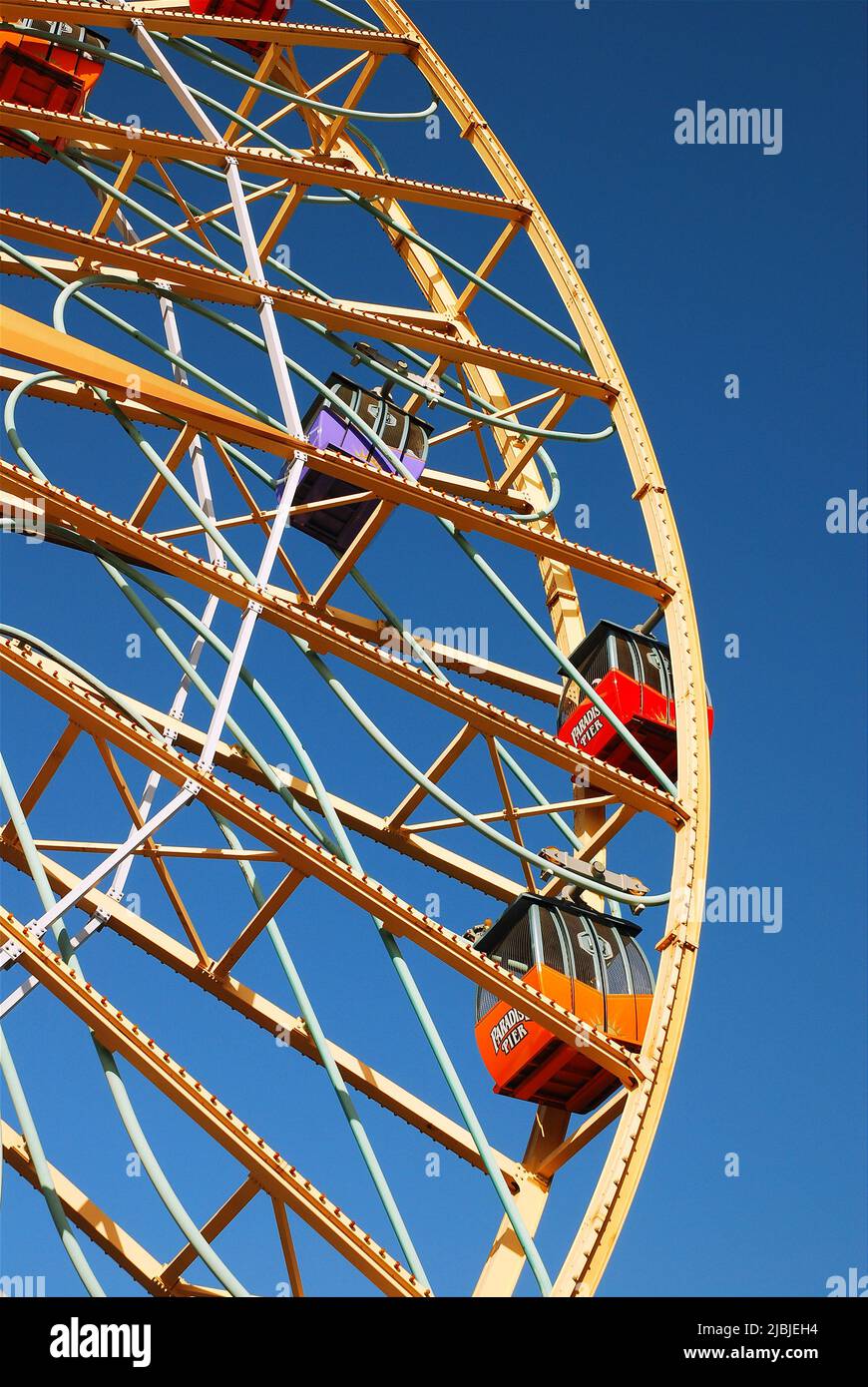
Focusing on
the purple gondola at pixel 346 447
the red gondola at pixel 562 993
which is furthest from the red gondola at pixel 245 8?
the red gondola at pixel 562 993

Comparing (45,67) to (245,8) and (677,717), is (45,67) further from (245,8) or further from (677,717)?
(677,717)

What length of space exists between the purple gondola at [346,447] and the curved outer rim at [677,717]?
6.87 ft

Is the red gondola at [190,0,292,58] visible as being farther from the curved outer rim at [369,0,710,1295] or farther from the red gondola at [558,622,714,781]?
the red gondola at [558,622,714,781]

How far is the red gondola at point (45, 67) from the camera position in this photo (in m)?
16.9

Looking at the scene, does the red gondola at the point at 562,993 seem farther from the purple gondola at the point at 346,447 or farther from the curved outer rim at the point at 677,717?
the purple gondola at the point at 346,447

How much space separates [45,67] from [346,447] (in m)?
5.50

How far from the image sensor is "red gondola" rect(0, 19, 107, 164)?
16906 mm

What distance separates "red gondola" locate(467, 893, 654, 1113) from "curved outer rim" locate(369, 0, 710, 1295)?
435 mm

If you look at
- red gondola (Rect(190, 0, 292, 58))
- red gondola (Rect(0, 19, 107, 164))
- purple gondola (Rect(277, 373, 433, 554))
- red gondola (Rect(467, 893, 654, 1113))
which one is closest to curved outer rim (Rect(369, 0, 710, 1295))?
red gondola (Rect(467, 893, 654, 1113))

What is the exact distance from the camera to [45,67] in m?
17.0

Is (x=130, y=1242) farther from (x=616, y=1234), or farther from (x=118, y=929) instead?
(x=616, y=1234)
